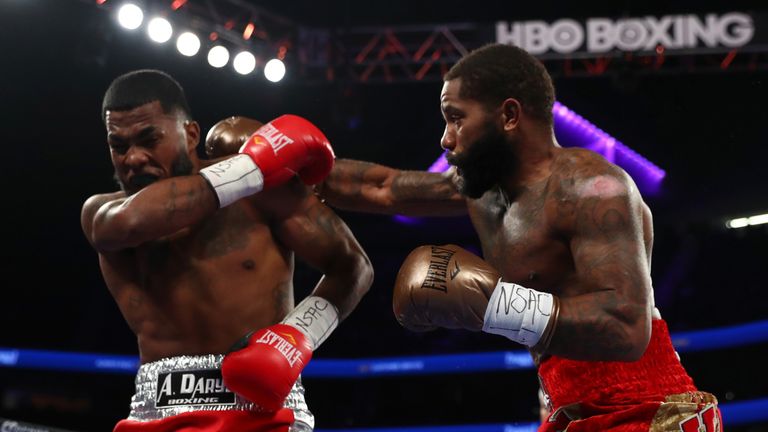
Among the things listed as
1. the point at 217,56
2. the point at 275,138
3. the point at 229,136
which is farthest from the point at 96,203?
the point at 217,56

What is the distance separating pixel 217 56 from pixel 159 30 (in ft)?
2.01

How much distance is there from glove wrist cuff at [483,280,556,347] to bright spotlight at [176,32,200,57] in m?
5.06

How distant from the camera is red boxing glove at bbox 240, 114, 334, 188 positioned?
7.60 ft

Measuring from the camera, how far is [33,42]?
23.1 feet

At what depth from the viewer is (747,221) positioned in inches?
361

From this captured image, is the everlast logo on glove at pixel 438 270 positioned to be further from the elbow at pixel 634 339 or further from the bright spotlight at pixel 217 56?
the bright spotlight at pixel 217 56

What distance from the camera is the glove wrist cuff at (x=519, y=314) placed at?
178 cm

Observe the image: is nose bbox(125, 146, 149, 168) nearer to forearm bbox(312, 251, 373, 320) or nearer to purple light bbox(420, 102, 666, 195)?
forearm bbox(312, 251, 373, 320)

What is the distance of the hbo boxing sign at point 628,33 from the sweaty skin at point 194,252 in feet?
14.6

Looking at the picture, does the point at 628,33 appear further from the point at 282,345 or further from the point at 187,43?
the point at 282,345

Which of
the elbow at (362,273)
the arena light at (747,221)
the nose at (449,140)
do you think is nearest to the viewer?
the nose at (449,140)

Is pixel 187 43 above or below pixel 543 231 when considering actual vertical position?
above

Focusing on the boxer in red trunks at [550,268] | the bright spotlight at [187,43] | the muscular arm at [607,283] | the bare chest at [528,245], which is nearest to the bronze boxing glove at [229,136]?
the boxer in red trunks at [550,268]

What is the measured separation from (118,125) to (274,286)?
0.62 meters
